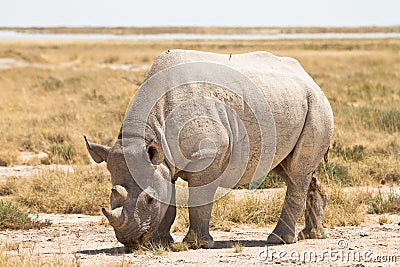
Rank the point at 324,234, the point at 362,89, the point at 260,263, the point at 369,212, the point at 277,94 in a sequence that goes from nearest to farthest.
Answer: the point at 260,263 → the point at 277,94 → the point at 324,234 → the point at 369,212 → the point at 362,89

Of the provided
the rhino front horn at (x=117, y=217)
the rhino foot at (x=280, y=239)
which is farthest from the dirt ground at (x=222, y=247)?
the rhino front horn at (x=117, y=217)

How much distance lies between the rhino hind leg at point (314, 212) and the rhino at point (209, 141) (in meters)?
0.01

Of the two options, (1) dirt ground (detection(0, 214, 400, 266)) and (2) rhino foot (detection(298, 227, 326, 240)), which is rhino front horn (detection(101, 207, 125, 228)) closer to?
(1) dirt ground (detection(0, 214, 400, 266))

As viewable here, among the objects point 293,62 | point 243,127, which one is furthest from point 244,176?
point 293,62

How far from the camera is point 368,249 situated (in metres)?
7.94

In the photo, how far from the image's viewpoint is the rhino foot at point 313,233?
8.95 metres

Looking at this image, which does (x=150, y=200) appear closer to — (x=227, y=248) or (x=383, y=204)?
(x=227, y=248)

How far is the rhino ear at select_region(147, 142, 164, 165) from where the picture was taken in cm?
712

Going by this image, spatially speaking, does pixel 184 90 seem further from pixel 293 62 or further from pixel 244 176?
pixel 293 62

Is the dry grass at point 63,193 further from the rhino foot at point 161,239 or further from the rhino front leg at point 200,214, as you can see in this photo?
the rhino front leg at point 200,214

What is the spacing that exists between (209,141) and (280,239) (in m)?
1.70

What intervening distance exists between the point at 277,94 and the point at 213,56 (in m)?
0.79

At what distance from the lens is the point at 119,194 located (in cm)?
701

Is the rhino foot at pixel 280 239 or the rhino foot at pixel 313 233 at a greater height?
the rhino foot at pixel 280 239
